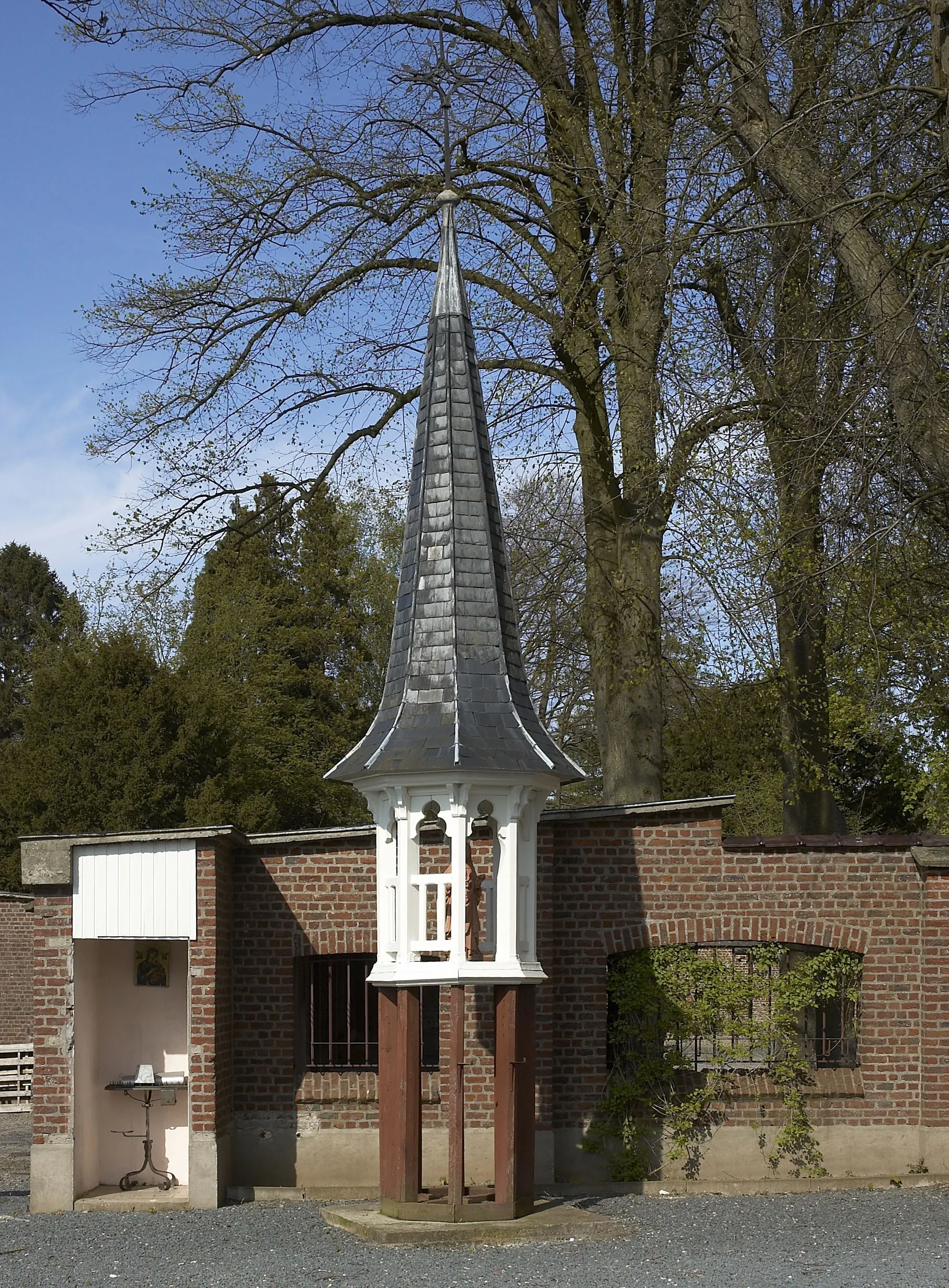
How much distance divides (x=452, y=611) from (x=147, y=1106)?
5.21m

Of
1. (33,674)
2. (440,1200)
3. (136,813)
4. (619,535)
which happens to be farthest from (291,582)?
(440,1200)

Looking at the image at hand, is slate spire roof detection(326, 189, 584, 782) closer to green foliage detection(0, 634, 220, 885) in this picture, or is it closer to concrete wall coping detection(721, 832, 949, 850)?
concrete wall coping detection(721, 832, 949, 850)

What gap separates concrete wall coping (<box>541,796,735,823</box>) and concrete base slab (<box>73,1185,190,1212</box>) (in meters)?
4.43

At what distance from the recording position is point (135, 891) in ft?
43.1

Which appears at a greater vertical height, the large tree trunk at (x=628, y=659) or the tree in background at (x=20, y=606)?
the tree in background at (x=20, y=606)

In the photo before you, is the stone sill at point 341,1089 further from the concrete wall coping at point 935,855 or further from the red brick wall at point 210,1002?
the concrete wall coping at point 935,855

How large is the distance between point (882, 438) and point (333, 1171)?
787 centimetres

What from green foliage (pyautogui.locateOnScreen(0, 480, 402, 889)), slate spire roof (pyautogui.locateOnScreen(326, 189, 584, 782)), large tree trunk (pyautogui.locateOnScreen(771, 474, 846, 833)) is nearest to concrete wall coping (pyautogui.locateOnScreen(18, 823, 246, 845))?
slate spire roof (pyautogui.locateOnScreen(326, 189, 584, 782))

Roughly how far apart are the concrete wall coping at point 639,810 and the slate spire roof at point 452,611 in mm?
1308

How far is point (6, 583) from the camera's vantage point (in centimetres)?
5622

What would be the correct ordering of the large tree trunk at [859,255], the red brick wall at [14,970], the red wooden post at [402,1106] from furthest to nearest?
the red brick wall at [14,970], the large tree trunk at [859,255], the red wooden post at [402,1106]

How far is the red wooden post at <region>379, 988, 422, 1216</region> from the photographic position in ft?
38.8

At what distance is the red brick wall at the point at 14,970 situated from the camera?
1038 inches

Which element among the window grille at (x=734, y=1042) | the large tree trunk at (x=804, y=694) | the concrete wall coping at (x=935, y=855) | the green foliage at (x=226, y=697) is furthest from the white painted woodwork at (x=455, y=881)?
the green foliage at (x=226, y=697)
